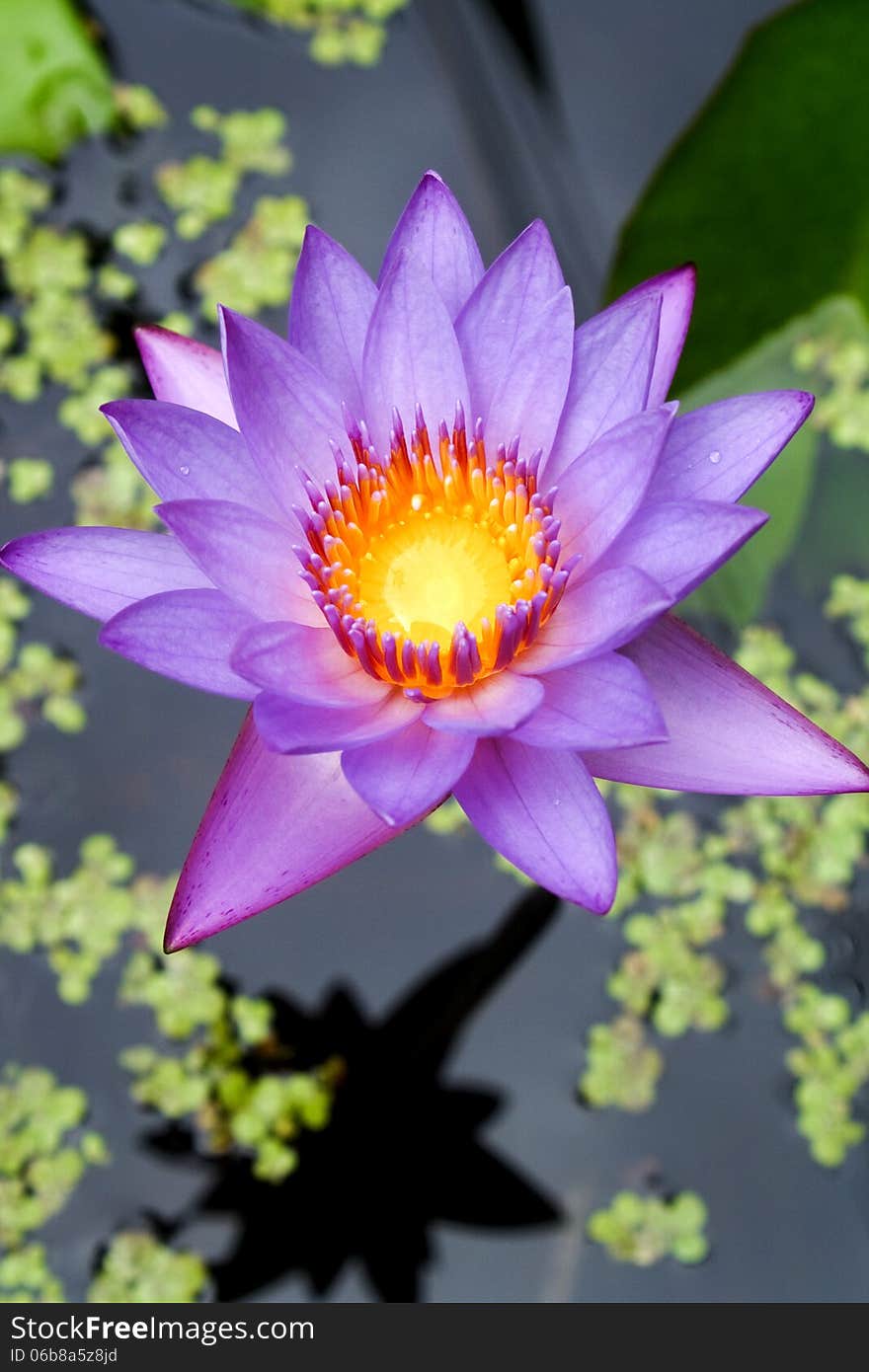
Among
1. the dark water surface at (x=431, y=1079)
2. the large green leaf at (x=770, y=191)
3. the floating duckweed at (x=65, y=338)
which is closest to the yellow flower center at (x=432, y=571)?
the dark water surface at (x=431, y=1079)

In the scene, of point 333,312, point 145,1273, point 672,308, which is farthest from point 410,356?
point 145,1273

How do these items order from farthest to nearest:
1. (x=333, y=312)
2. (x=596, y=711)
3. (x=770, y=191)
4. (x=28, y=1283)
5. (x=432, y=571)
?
(x=770, y=191), (x=28, y=1283), (x=432, y=571), (x=333, y=312), (x=596, y=711)

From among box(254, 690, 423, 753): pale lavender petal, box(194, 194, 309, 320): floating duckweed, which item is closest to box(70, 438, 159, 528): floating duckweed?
box(194, 194, 309, 320): floating duckweed

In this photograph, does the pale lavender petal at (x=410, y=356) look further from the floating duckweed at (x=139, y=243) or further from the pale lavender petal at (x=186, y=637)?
the floating duckweed at (x=139, y=243)

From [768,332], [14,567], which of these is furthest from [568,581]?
[768,332]

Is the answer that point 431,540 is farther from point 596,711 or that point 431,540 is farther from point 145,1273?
point 145,1273

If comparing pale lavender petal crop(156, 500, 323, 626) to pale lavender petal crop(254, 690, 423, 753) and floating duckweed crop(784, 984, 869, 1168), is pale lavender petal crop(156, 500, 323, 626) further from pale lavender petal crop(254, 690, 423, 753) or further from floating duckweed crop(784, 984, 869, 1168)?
floating duckweed crop(784, 984, 869, 1168)
